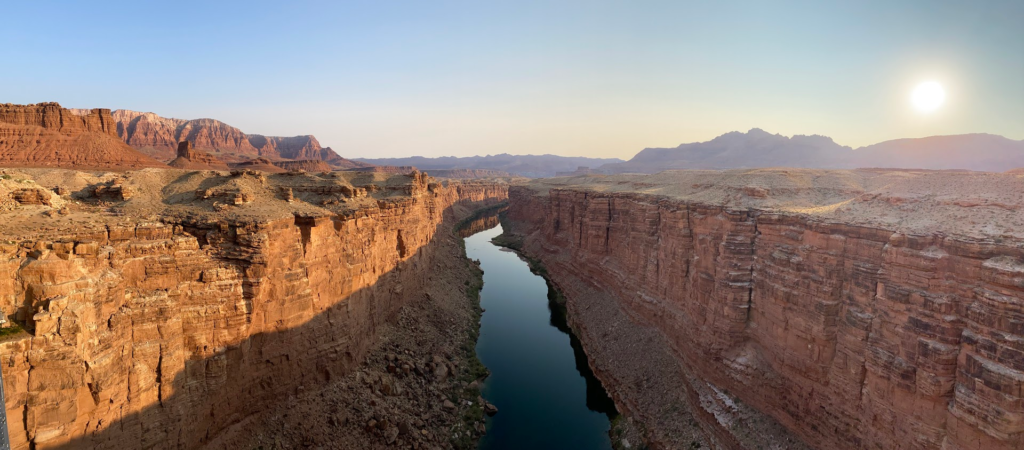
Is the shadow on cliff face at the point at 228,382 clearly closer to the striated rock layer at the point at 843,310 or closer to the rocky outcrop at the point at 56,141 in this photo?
the striated rock layer at the point at 843,310

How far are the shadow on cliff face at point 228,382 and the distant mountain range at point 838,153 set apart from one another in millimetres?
91469

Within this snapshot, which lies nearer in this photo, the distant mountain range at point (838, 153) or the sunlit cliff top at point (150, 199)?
the sunlit cliff top at point (150, 199)

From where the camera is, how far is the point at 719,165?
14588cm

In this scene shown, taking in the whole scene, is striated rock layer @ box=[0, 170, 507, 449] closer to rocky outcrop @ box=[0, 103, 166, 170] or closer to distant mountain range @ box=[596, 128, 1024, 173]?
rocky outcrop @ box=[0, 103, 166, 170]

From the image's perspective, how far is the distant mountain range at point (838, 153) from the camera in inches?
2958

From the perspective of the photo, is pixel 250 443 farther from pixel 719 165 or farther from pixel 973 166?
pixel 719 165

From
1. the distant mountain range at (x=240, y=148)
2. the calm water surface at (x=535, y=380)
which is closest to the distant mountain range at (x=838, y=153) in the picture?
the distant mountain range at (x=240, y=148)

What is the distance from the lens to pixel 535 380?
91.7 ft

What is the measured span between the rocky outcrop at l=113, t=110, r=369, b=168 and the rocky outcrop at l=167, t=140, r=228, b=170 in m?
26.2

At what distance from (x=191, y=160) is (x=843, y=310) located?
56.2 metres

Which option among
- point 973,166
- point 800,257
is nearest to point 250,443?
point 800,257

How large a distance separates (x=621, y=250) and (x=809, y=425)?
20.8 m

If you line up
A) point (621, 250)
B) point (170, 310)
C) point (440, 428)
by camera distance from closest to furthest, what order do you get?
1. point (170, 310)
2. point (440, 428)
3. point (621, 250)

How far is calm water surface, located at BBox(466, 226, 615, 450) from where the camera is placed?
22.6 metres
